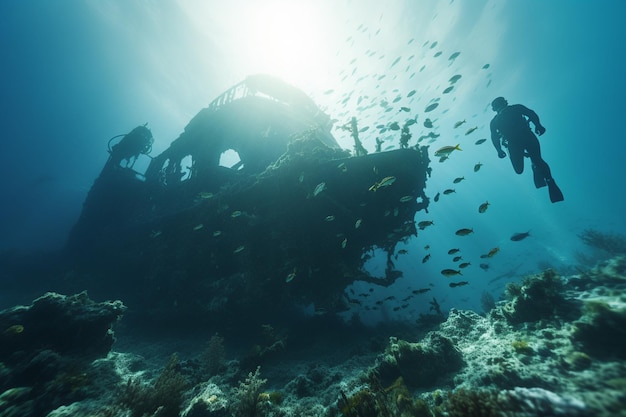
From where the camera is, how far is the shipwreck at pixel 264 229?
10.2 metres

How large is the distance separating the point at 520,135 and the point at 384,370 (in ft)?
26.9

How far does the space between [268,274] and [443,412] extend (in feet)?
25.3

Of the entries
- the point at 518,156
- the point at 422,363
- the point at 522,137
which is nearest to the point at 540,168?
the point at 518,156

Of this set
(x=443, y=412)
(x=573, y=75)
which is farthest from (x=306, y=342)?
(x=573, y=75)

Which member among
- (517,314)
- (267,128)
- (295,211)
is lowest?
(517,314)

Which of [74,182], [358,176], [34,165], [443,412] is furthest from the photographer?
[74,182]

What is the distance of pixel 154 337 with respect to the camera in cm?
1173

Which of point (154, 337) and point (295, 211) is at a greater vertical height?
point (295, 211)

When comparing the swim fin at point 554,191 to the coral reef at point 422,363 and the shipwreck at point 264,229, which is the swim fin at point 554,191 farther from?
the coral reef at point 422,363

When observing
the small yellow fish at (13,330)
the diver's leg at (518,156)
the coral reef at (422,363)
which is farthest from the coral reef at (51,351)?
the diver's leg at (518,156)

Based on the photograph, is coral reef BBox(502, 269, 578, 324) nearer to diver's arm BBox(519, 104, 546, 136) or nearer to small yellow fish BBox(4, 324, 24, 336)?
diver's arm BBox(519, 104, 546, 136)

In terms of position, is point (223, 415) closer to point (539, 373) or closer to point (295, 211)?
point (539, 373)

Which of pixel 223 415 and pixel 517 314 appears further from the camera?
pixel 517 314

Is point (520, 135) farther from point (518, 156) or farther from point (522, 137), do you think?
point (518, 156)
